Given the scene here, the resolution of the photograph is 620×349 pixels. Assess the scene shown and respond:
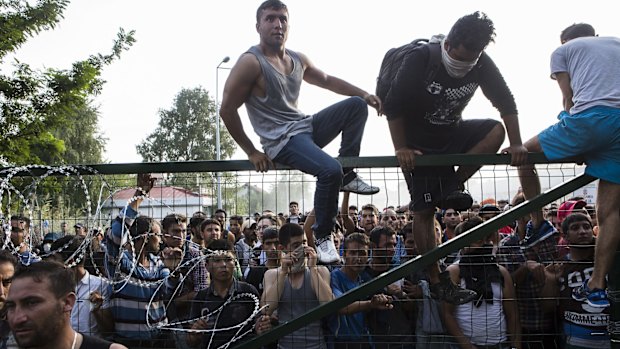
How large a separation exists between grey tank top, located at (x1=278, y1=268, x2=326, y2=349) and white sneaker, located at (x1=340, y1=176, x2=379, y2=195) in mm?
654

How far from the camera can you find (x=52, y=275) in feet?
10.4

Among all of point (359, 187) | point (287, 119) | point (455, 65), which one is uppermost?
point (455, 65)

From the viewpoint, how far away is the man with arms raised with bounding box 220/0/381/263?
3875mm

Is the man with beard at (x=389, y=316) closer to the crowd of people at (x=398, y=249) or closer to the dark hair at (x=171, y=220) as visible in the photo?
the crowd of people at (x=398, y=249)

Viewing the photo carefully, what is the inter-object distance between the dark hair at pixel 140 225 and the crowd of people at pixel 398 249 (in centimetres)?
2

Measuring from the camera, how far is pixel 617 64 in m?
3.91

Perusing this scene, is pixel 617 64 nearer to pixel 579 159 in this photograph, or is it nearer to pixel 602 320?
pixel 579 159

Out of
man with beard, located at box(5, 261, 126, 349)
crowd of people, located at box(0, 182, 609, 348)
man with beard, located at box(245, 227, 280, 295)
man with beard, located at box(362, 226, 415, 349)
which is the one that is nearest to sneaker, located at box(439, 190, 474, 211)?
crowd of people, located at box(0, 182, 609, 348)

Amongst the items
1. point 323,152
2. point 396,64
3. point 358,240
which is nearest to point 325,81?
point 396,64

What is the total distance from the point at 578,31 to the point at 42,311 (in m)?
4.32

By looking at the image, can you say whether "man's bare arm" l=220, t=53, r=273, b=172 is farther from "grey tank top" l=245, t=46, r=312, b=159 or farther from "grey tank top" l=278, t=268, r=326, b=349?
"grey tank top" l=278, t=268, r=326, b=349

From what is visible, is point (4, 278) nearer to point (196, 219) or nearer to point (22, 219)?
point (22, 219)

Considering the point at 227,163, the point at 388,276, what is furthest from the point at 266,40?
the point at 388,276

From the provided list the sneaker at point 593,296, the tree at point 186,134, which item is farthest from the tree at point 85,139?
the sneaker at point 593,296
